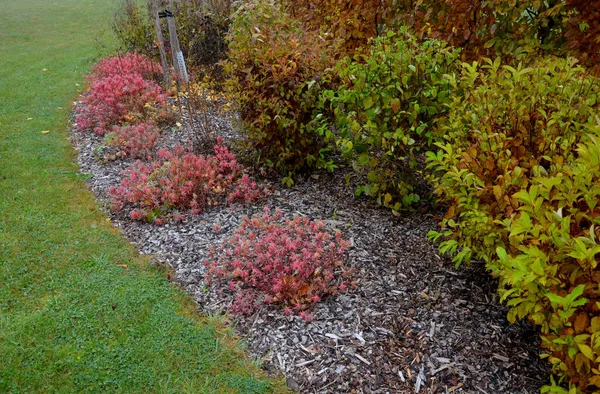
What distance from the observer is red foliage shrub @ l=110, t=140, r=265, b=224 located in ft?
14.3

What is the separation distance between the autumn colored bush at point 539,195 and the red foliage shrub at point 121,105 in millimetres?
4253

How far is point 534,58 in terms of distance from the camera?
3.83 m

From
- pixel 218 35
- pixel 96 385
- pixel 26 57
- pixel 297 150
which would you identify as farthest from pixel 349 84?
pixel 26 57

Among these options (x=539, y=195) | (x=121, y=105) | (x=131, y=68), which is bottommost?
(x=121, y=105)

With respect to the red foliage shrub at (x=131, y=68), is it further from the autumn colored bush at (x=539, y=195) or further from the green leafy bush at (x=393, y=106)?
the autumn colored bush at (x=539, y=195)

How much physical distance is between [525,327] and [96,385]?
101 inches

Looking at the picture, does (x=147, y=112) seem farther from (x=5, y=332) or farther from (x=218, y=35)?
(x=5, y=332)

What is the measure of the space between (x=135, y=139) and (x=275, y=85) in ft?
7.07

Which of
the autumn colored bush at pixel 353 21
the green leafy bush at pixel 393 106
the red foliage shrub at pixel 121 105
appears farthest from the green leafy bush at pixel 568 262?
the red foliage shrub at pixel 121 105

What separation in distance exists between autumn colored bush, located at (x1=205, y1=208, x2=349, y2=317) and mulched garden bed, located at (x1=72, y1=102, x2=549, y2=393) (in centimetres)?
9

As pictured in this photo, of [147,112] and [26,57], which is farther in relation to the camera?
[26,57]

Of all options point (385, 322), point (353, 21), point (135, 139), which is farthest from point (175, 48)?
point (385, 322)

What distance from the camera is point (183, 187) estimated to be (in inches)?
173

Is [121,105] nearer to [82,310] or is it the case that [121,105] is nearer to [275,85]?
[275,85]
